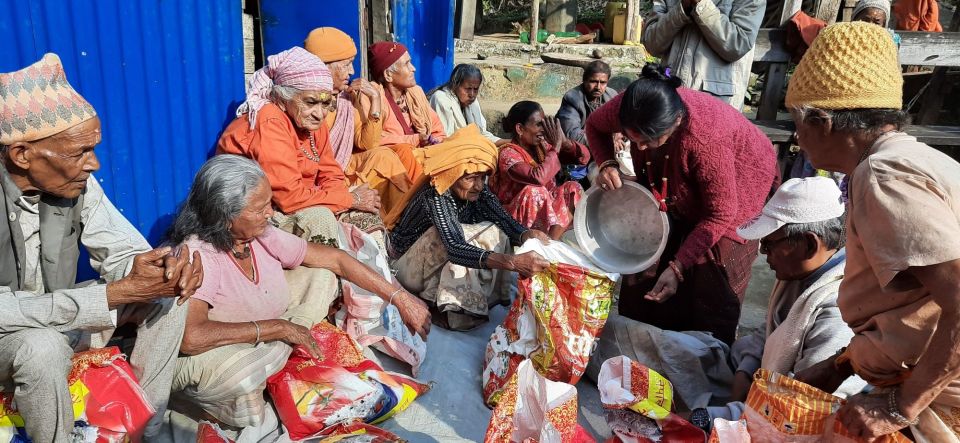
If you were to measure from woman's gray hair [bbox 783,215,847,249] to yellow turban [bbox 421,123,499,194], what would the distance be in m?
1.66

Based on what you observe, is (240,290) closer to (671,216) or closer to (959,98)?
(671,216)

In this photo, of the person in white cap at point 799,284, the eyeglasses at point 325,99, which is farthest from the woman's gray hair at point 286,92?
the person in white cap at point 799,284

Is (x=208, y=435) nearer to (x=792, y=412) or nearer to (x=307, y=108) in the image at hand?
(x=792, y=412)

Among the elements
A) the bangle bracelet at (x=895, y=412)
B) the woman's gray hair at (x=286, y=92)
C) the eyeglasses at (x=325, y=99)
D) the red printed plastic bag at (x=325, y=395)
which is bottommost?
the red printed plastic bag at (x=325, y=395)

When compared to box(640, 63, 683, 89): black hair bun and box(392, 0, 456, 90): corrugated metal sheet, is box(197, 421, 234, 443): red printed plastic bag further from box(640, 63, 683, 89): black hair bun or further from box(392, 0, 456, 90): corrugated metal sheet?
box(392, 0, 456, 90): corrugated metal sheet

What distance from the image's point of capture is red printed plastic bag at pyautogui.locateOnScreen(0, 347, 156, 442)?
2125 mm

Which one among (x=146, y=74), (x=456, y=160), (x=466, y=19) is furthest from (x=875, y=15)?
(x=466, y=19)

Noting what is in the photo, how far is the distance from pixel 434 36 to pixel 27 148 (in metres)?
6.08

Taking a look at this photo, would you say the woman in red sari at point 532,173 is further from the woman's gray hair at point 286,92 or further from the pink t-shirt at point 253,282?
the pink t-shirt at point 253,282

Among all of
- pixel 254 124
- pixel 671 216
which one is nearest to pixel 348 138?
pixel 254 124

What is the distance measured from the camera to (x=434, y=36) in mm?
7785

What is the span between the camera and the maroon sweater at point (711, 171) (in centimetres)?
290

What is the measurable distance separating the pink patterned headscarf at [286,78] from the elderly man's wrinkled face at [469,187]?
0.87 metres

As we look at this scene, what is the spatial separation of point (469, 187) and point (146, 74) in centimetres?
163
